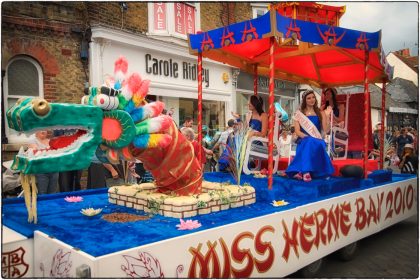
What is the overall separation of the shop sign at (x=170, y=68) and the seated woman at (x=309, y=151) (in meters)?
5.87

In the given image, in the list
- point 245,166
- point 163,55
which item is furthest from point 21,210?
point 163,55

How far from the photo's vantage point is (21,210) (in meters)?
3.41

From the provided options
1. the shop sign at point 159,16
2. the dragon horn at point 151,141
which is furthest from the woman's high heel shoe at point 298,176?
the shop sign at point 159,16

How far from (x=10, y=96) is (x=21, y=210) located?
15.0 feet

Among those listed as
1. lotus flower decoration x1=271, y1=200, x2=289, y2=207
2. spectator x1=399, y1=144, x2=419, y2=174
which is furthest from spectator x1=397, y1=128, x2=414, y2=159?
lotus flower decoration x1=271, y1=200, x2=289, y2=207

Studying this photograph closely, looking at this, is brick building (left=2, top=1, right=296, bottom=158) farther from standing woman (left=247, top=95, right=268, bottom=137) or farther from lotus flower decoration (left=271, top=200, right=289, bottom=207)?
lotus flower decoration (left=271, top=200, right=289, bottom=207)

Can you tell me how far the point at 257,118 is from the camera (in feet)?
17.2

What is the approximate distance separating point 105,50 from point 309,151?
5879mm

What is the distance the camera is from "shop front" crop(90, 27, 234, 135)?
8508 millimetres

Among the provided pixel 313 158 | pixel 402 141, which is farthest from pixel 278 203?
pixel 402 141

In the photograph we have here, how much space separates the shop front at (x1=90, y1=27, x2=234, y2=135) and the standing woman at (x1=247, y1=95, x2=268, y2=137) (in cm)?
455

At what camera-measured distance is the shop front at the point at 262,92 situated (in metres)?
13.0

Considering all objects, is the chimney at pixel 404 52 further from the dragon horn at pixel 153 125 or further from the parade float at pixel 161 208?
the dragon horn at pixel 153 125

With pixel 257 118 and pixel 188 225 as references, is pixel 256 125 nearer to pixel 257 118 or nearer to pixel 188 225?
pixel 257 118
